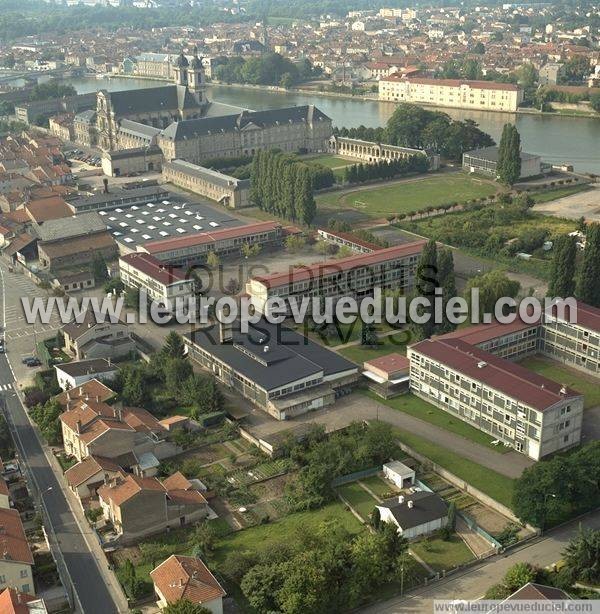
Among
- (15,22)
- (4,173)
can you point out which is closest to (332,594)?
(4,173)

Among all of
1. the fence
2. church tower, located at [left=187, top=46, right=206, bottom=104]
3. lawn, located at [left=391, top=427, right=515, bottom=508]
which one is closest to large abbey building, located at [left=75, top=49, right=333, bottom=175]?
church tower, located at [left=187, top=46, right=206, bottom=104]

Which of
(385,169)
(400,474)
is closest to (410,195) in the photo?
(385,169)

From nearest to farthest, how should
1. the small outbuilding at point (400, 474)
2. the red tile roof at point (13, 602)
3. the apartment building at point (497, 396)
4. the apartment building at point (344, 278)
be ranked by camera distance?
the red tile roof at point (13, 602) → the small outbuilding at point (400, 474) → the apartment building at point (497, 396) → the apartment building at point (344, 278)

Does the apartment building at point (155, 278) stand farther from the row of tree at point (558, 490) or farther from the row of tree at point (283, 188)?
the row of tree at point (558, 490)

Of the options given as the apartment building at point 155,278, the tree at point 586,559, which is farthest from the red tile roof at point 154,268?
the tree at point 586,559

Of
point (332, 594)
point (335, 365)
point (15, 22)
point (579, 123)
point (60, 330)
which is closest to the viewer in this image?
point (332, 594)

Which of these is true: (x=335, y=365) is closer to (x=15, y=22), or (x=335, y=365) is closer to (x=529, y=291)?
(x=529, y=291)

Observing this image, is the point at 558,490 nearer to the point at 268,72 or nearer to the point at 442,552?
the point at 442,552
